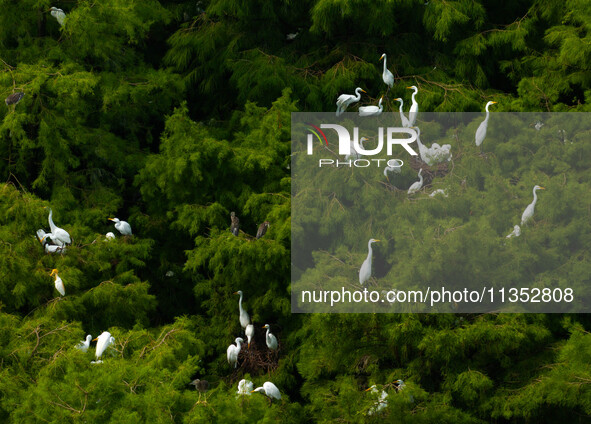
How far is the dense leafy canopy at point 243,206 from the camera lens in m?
6.25

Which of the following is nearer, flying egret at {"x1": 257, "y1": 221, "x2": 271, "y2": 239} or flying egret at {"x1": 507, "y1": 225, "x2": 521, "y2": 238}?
flying egret at {"x1": 507, "y1": 225, "x2": 521, "y2": 238}

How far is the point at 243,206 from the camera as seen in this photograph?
27.6ft

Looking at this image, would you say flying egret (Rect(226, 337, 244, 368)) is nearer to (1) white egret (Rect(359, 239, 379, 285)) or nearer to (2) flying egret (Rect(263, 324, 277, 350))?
(2) flying egret (Rect(263, 324, 277, 350))

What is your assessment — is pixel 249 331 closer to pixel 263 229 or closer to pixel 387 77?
pixel 263 229

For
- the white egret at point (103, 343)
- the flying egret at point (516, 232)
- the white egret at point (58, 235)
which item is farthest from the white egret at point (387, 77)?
the white egret at point (103, 343)

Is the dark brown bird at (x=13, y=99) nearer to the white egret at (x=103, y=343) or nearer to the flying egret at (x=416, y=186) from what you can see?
the white egret at (x=103, y=343)

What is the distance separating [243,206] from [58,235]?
1.63 metres

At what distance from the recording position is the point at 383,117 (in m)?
8.81

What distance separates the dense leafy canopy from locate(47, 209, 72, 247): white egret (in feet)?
0.26

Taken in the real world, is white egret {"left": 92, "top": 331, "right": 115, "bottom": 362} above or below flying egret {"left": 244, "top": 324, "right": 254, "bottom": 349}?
above

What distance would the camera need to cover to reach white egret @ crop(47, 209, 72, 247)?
7.72 metres

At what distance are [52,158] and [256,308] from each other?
2.46m

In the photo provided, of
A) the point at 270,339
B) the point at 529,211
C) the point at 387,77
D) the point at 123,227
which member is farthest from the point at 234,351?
the point at 387,77

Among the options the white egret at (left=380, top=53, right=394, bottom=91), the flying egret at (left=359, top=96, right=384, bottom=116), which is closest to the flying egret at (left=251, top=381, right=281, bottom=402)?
the flying egret at (left=359, top=96, right=384, bottom=116)
